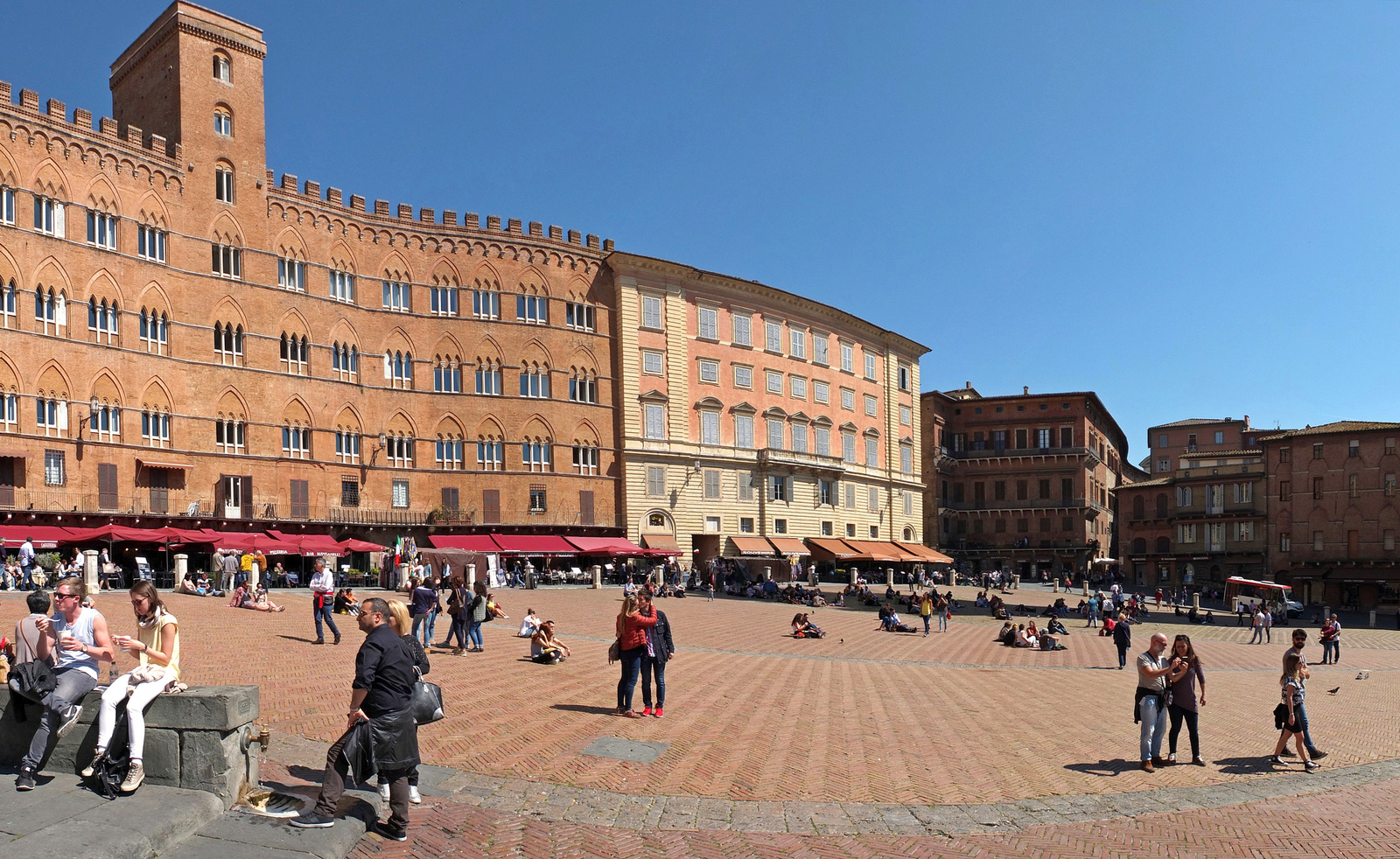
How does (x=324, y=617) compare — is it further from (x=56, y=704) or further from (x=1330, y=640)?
(x=1330, y=640)

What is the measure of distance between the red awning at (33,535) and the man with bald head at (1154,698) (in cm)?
3808

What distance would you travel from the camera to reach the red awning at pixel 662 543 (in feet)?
177

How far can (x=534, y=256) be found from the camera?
53.7m

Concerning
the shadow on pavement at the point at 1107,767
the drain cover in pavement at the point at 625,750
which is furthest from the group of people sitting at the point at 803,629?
the drain cover in pavement at the point at 625,750

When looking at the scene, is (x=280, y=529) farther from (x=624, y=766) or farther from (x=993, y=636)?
(x=624, y=766)

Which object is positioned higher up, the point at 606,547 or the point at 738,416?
the point at 738,416

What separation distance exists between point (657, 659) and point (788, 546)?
152 ft

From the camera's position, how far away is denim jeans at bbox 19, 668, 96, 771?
729cm

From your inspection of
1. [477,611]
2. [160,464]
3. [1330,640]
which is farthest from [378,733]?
[160,464]

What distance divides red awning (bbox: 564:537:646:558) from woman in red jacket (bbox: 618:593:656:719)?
37035 mm

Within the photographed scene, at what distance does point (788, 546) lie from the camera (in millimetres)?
58531

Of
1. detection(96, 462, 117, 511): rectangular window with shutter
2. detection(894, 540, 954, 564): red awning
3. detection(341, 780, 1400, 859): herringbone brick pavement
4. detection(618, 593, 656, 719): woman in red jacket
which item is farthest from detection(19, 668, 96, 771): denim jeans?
detection(894, 540, 954, 564): red awning

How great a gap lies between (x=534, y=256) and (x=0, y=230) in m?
23.9

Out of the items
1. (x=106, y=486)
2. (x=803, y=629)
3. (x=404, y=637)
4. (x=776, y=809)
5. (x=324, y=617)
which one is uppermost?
(x=106, y=486)
